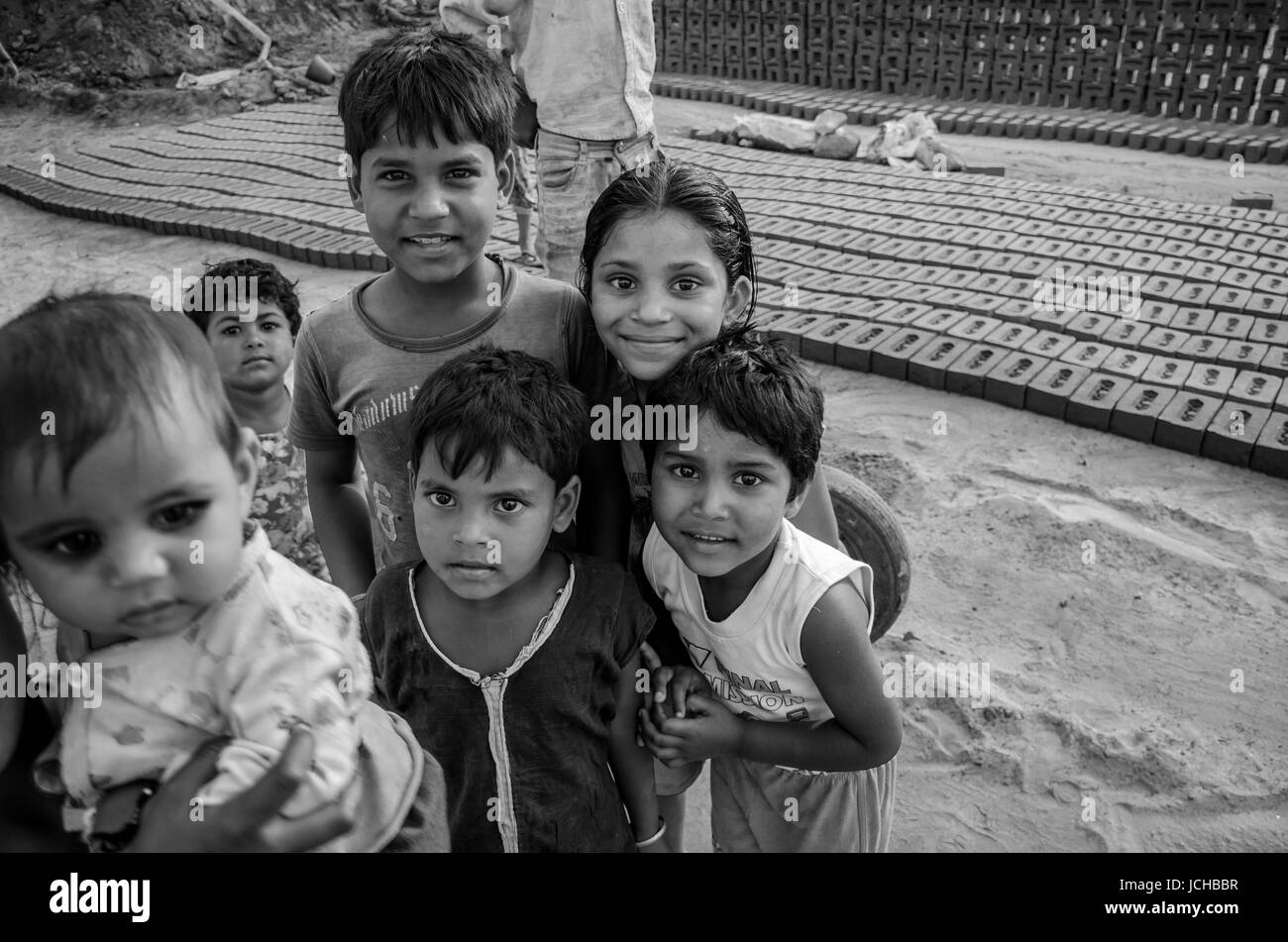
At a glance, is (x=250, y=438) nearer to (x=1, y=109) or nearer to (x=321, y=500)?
(x=321, y=500)

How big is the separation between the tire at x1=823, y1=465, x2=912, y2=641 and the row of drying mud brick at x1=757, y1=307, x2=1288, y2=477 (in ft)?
6.02

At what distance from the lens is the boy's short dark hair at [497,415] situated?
1540 millimetres

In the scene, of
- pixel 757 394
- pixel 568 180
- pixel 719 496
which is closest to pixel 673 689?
pixel 719 496

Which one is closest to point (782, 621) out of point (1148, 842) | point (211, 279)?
point (1148, 842)

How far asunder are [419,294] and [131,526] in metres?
1.00

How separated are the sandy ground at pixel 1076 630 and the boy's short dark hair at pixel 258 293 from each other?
170 cm

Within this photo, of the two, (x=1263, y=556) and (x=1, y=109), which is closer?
(x=1263, y=556)

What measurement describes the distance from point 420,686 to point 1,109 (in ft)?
43.5

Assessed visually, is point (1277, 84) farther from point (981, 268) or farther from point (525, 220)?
point (525, 220)

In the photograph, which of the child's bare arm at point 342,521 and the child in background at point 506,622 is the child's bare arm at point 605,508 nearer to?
the child in background at point 506,622

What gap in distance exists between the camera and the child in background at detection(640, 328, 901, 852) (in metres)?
1.62

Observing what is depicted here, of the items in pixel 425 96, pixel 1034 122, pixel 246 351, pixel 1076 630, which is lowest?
pixel 1076 630

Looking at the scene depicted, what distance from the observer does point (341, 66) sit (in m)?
12.0

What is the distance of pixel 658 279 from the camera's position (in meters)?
1.83
